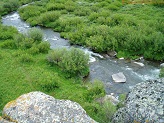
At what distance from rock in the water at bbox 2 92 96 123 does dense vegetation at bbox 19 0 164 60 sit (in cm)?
1246

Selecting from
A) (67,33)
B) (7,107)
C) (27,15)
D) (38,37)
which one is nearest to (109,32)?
(67,33)

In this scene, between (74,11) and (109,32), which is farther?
(74,11)

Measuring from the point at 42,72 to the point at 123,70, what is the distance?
6.34 meters

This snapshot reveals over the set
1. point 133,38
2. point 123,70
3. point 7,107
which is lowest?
point 123,70

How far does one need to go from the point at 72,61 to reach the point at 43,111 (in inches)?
335

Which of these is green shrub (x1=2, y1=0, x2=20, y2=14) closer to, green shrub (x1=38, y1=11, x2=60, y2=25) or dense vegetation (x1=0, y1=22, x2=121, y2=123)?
green shrub (x1=38, y1=11, x2=60, y2=25)

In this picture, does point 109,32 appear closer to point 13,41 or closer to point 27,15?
point 13,41

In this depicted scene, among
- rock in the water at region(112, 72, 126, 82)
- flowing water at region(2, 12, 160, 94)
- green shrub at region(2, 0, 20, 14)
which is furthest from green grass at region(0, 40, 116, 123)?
green shrub at region(2, 0, 20, 14)

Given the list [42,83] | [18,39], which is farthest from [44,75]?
[18,39]

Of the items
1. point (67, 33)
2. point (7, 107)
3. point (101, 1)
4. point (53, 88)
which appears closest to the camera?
point (7, 107)

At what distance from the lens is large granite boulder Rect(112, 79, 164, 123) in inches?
332

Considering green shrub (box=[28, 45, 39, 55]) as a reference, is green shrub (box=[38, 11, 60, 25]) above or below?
above

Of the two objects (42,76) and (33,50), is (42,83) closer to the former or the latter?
(42,76)

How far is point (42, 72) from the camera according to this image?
691 inches
